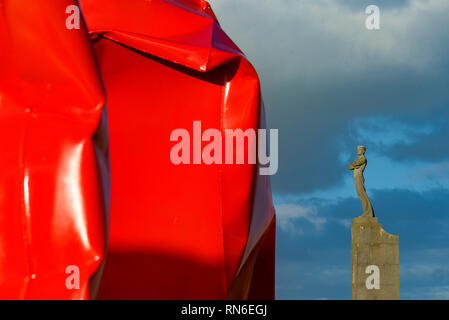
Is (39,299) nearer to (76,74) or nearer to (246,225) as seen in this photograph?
(76,74)

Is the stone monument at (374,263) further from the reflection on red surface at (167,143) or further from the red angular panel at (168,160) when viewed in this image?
the red angular panel at (168,160)

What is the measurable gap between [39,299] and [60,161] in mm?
484

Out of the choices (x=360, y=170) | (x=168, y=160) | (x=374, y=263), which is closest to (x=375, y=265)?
(x=374, y=263)

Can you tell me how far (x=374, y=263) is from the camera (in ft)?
50.3

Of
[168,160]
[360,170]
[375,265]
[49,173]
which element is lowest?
[49,173]

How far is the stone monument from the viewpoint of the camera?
15.2m

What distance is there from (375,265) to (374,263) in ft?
0.32
